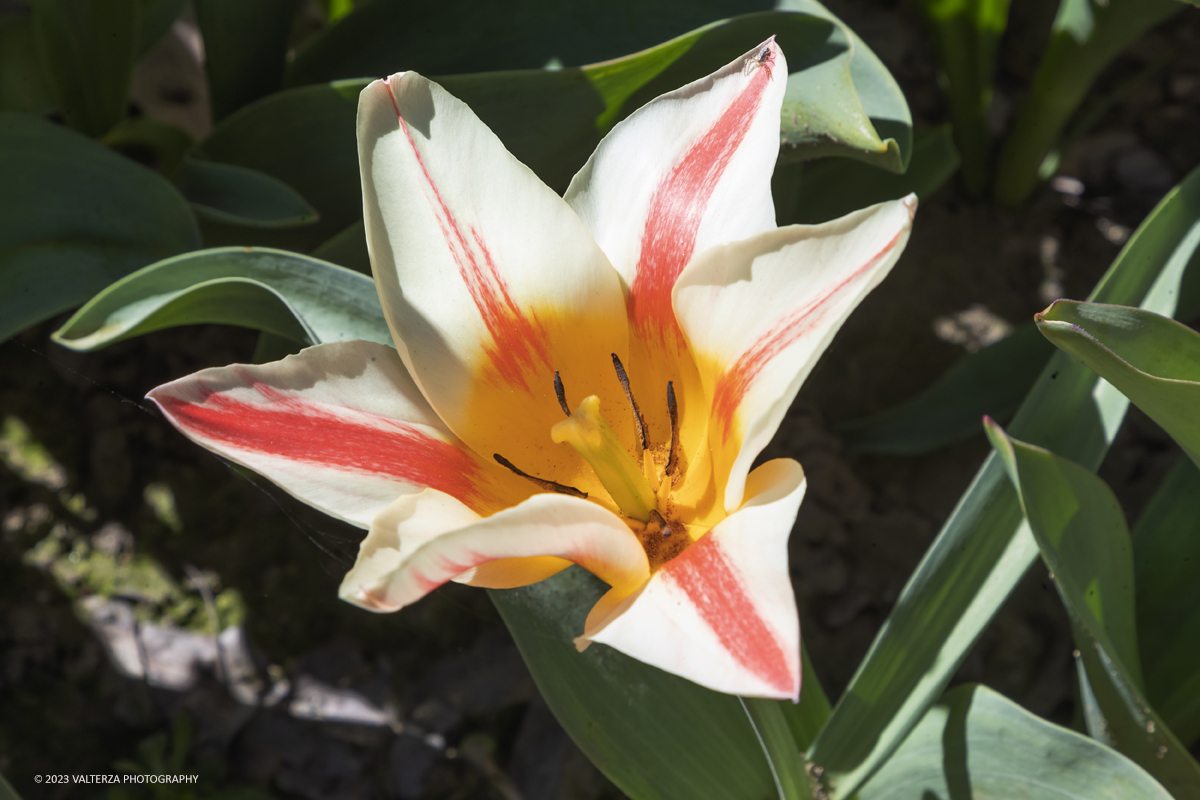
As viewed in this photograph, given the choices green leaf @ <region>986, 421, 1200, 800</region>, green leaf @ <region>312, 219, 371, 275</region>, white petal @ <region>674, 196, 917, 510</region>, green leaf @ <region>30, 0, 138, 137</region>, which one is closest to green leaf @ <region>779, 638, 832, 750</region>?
green leaf @ <region>986, 421, 1200, 800</region>

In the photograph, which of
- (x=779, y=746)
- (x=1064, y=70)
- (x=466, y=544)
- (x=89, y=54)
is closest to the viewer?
(x=466, y=544)

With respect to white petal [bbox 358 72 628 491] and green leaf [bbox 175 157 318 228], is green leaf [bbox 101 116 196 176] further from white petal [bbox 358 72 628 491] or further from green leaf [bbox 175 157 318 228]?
white petal [bbox 358 72 628 491]

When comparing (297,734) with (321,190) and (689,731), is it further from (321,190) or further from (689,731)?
(321,190)

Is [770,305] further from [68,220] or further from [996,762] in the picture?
[68,220]

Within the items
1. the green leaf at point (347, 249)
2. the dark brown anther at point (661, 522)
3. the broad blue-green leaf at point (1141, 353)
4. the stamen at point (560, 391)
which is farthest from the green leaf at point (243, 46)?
the broad blue-green leaf at point (1141, 353)

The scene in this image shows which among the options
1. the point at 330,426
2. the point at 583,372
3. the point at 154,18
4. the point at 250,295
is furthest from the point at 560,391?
the point at 154,18

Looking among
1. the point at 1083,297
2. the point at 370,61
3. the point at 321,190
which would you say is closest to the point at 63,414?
the point at 321,190
